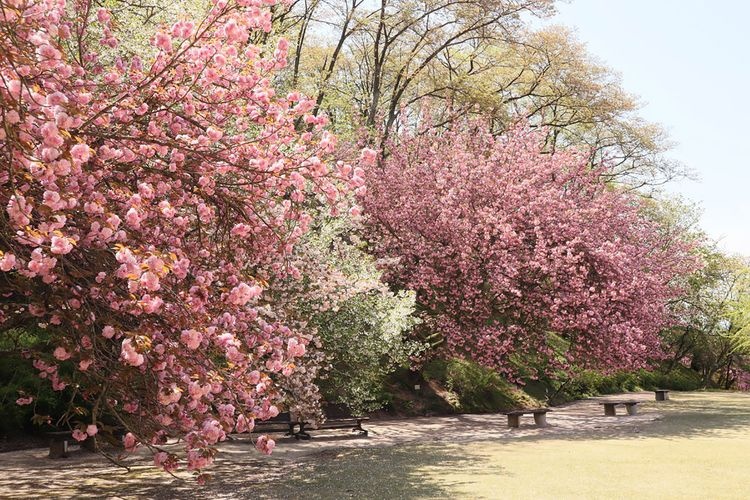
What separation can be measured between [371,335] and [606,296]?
25.5 feet

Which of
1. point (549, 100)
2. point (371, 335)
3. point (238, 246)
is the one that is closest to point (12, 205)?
point (238, 246)

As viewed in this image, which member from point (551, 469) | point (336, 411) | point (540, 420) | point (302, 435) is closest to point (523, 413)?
point (540, 420)

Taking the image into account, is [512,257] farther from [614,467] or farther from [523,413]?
[614,467]

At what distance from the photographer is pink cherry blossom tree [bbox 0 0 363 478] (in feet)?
16.4

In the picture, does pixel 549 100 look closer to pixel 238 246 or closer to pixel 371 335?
pixel 371 335

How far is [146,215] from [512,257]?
14614 millimetres

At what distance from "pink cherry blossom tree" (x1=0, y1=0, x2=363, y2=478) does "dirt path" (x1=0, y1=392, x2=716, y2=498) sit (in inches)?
94.8

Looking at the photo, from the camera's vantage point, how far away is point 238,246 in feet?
27.4

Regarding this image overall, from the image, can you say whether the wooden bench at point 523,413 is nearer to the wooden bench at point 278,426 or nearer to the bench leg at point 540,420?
the bench leg at point 540,420

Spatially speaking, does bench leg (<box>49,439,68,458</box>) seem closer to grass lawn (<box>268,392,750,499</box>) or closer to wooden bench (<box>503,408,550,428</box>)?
grass lawn (<box>268,392,750,499</box>)

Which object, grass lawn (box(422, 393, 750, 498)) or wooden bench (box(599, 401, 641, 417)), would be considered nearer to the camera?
grass lawn (box(422, 393, 750, 498))

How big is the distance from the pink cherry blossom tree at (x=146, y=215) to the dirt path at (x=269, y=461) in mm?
2408

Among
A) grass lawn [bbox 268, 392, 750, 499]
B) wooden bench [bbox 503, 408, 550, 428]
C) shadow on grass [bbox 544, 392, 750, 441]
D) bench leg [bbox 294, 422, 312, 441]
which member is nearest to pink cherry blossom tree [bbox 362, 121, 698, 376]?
wooden bench [bbox 503, 408, 550, 428]

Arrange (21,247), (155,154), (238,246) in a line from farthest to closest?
(238,246) → (155,154) → (21,247)
